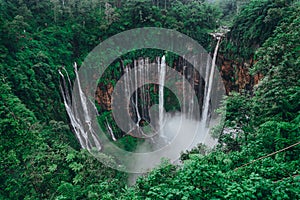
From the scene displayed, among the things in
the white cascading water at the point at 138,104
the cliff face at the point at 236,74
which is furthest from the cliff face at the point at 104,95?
the cliff face at the point at 236,74

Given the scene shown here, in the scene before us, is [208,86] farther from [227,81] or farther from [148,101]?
[148,101]

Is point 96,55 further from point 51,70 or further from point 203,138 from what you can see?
point 203,138

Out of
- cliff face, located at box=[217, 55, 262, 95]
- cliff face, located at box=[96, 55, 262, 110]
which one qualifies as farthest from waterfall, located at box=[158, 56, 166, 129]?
cliff face, located at box=[217, 55, 262, 95]

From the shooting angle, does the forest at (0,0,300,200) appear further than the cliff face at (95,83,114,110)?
No

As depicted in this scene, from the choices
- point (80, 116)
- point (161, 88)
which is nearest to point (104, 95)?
point (80, 116)

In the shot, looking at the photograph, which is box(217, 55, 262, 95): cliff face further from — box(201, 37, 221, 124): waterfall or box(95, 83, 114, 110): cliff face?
box(95, 83, 114, 110): cliff face

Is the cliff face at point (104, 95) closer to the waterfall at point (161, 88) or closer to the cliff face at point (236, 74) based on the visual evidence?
the waterfall at point (161, 88)
